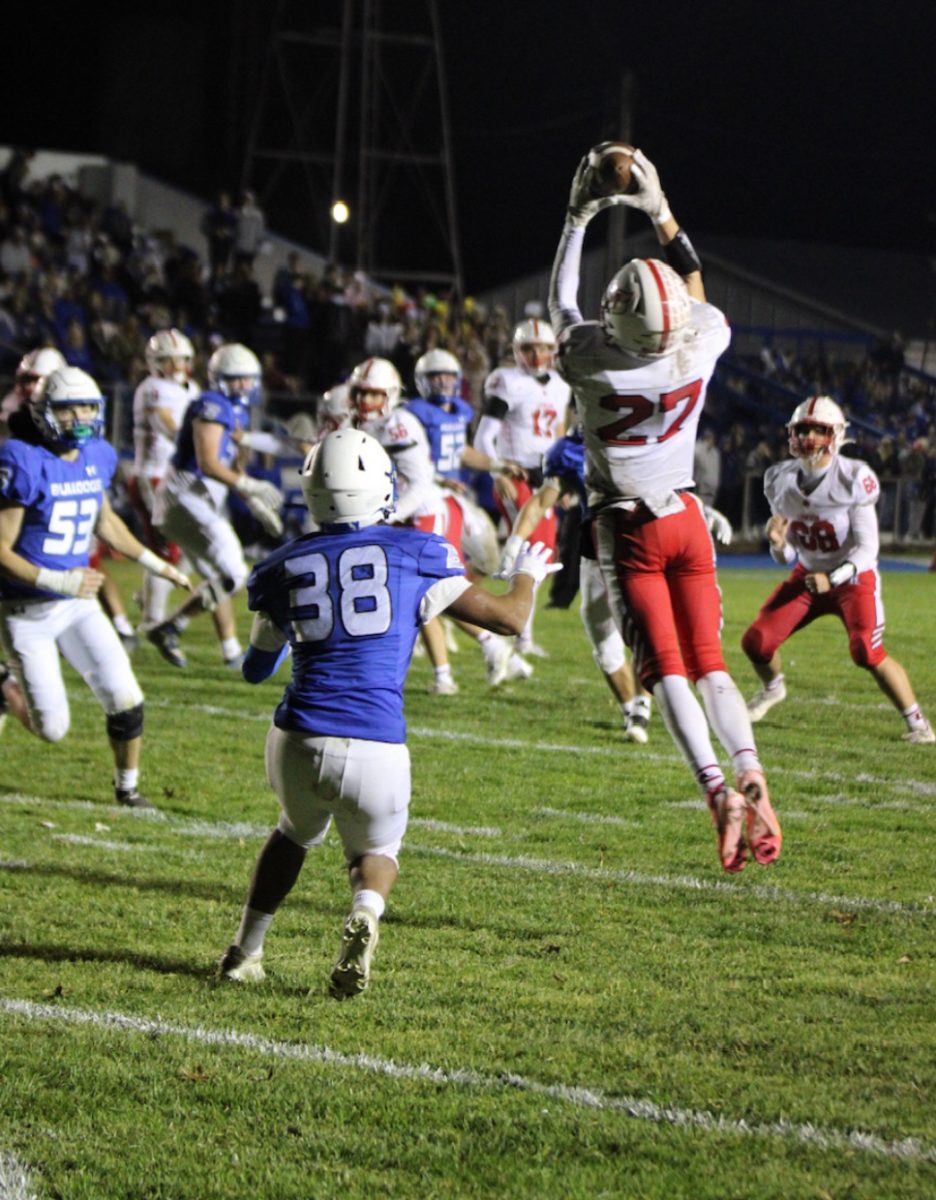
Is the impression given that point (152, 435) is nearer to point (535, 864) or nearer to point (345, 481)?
point (535, 864)

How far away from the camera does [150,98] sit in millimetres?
25188

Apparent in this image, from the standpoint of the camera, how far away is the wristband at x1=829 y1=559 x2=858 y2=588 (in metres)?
7.62

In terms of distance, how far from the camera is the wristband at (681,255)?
16.6 ft

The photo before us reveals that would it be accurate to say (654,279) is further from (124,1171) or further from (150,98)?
(150,98)

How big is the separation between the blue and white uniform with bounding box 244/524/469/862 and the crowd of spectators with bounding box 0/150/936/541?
13.8 metres

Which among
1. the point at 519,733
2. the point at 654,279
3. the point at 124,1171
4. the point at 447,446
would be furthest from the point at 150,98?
the point at 124,1171

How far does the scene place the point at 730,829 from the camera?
448cm

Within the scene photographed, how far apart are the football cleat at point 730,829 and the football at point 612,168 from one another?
1753 mm

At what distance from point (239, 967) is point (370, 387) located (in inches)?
197

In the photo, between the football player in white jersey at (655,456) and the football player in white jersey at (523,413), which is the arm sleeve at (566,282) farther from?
the football player in white jersey at (523,413)

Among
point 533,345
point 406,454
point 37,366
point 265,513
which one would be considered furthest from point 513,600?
point 37,366

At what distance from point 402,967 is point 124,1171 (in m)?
1.34

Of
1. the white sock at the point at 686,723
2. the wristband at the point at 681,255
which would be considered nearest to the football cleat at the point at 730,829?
the white sock at the point at 686,723

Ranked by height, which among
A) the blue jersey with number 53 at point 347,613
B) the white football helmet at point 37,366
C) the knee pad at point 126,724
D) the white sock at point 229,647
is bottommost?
the knee pad at point 126,724
